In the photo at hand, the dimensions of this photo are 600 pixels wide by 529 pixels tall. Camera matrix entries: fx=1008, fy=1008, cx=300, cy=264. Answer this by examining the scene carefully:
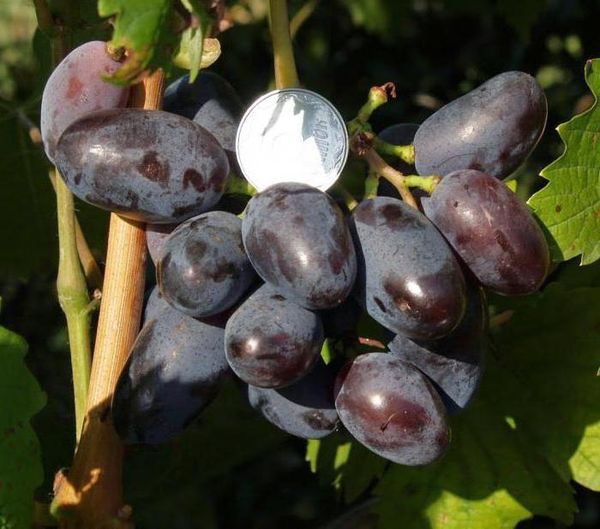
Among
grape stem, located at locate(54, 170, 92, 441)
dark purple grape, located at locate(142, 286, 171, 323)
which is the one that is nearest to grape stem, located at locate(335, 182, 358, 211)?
dark purple grape, located at locate(142, 286, 171, 323)

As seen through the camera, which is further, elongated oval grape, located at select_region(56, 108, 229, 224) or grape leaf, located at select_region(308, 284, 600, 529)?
grape leaf, located at select_region(308, 284, 600, 529)

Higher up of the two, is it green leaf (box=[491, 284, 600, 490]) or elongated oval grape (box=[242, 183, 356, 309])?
elongated oval grape (box=[242, 183, 356, 309])

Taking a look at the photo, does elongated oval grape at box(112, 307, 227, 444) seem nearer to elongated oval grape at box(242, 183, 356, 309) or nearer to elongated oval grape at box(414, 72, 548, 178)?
elongated oval grape at box(242, 183, 356, 309)

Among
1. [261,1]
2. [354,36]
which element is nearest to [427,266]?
[354,36]

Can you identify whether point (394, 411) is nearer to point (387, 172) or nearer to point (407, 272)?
point (407, 272)

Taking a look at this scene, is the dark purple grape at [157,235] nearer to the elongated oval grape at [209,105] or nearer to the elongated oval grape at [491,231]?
the elongated oval grape at [209,105]

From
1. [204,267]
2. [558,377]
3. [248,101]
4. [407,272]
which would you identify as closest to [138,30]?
[204,267]
